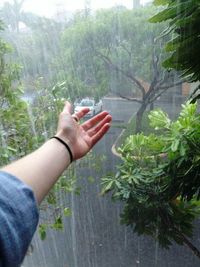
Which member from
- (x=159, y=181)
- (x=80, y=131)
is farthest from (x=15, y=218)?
(x=159, y=181)

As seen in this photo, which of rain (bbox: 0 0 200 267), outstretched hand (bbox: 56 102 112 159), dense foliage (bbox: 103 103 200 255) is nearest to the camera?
outstretched hand (bbox: 56 102 112 159)

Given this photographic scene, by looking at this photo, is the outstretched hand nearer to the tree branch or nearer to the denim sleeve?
the denim sleeve

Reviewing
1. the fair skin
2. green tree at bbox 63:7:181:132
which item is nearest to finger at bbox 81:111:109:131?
the fair skin

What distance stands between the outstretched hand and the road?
66cm

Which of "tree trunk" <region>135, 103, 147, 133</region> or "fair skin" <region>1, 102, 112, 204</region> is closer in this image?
→ "fair skin" <region>1, 102, 112, 204</region>

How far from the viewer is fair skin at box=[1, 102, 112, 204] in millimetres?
355

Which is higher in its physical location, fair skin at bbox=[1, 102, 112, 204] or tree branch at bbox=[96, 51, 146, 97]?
fair skin at bbox=[1, 102, 112, 204]

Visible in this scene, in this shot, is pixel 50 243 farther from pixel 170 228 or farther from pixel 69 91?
pixel 69 91

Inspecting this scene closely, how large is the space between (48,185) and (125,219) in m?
Result: 0.96

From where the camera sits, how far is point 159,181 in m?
1.08

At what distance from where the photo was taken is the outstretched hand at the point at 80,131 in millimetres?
477

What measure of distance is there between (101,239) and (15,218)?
1216 mm

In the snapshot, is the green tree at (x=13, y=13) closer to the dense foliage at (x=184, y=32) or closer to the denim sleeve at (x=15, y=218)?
the dense foliage at (x=184, y=32)

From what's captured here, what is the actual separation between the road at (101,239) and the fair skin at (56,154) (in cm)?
68
